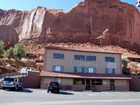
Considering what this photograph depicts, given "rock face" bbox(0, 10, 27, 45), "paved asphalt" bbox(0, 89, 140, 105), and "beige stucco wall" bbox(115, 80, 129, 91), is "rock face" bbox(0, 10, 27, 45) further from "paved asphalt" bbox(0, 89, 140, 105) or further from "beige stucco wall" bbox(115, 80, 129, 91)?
"paved asphalt" bbox(0, 89, 140, 105)

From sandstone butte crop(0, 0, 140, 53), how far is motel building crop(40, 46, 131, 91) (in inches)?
2494

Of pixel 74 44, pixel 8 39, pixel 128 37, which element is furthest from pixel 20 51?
pixel 128 37

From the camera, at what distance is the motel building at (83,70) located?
5669cm

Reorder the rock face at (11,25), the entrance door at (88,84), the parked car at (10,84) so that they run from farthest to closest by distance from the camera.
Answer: the rock face at (11,25) → the entrance door at (88,84) → the parked car at (10,84)

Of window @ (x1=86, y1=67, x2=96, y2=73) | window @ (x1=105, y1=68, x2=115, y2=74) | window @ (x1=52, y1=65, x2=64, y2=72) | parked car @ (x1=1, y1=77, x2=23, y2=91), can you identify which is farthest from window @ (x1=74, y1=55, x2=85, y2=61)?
parked car @ (x1=1, y1=77, x2=23, y2=91)

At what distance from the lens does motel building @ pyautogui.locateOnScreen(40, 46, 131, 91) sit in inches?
2232

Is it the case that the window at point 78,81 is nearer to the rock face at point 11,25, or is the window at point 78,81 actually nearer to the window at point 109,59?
the window at point 109,59

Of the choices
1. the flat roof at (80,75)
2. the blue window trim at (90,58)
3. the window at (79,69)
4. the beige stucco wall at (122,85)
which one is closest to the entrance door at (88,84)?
the flat roof at (80,75)

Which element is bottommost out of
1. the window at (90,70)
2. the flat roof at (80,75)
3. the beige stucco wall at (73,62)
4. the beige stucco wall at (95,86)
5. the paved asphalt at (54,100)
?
the paved asphalt at (54,100)

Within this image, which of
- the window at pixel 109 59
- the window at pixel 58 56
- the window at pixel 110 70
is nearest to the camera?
the window at pixel 58 56

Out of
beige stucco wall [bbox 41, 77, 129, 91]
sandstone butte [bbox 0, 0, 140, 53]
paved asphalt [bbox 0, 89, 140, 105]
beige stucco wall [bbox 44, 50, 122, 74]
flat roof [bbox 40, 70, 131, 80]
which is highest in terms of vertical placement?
sandstone butte [bbox 0, 0, 140, 53]

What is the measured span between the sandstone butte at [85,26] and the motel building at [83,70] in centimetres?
6334

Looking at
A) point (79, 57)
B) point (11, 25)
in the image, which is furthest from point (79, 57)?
point (11, 25)

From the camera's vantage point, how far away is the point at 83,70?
204ft
